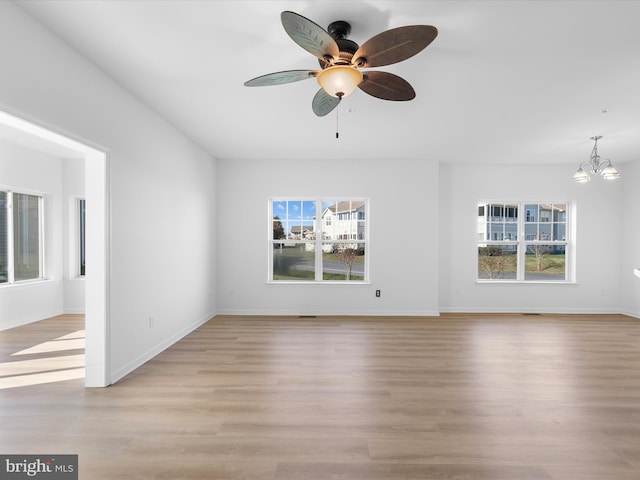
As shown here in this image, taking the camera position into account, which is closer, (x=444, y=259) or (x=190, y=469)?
(x=190, y=469)

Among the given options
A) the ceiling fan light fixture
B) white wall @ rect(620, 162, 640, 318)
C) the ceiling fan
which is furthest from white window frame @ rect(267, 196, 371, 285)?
white wall @ rect(620, 162, 640, 318)

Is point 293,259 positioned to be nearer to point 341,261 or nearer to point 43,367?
point 341,261

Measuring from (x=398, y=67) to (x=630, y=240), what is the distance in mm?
5878

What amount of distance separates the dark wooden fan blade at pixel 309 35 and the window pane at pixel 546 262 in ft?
19.3

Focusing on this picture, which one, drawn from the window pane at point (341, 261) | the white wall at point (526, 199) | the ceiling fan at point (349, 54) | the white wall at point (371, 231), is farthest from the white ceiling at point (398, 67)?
the window pane at point (341, 261)

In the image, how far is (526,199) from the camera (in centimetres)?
602

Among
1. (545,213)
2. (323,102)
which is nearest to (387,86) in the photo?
(323,102)

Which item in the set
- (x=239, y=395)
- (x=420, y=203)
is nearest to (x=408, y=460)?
(x=239, y=395)

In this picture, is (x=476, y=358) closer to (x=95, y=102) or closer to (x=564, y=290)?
(x=564, y=290)

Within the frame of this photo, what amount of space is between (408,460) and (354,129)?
3481 millimetres

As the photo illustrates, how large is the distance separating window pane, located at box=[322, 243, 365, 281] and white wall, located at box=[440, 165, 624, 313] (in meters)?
1.58

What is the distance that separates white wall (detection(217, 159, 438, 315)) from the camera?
570 centimetres

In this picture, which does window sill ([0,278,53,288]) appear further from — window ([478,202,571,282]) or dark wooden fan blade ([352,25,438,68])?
window ([478,202,571,282])

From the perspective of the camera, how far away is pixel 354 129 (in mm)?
4176
